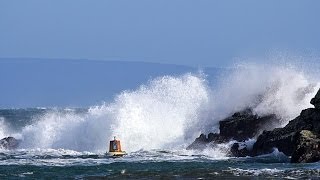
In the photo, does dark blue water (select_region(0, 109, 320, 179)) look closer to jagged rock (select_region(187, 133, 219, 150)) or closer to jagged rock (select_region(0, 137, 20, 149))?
jagged rock (select_region(187, 133, 219, 150))

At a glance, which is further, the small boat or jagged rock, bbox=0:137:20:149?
jagged rock, bbox=0:137:20:149

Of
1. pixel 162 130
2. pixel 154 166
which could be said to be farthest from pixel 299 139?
pixel 162 130

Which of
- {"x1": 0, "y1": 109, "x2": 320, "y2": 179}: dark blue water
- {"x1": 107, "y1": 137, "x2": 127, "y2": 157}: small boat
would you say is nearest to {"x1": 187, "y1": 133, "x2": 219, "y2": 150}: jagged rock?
{"x1": 0, "y1": 109, "x2": 320, "y2": 179}: dark blue water

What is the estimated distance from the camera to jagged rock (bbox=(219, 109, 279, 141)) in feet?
198

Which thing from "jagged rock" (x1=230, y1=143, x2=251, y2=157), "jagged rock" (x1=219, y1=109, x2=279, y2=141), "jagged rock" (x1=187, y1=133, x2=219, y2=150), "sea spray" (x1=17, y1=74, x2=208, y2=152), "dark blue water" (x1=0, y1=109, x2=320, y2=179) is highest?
"sea spray" (x1=17, y1=74, x2=208, y2=152)

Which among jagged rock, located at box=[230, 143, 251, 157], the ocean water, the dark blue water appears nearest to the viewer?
the dark blue water

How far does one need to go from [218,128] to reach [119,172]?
71.3 feet

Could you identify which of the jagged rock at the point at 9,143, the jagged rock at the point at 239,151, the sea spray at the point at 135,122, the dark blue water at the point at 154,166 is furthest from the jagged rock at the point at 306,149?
the jagged rock at the point at 9,143

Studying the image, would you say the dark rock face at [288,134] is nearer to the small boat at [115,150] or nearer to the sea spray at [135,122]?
the small boat at [115,150]

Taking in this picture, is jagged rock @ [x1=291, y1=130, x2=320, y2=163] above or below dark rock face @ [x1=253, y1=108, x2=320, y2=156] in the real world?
below

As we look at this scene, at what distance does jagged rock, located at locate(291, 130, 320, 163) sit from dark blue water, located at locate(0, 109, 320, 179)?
901mm

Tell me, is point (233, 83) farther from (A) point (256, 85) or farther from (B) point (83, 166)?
(B) point (83, 166)

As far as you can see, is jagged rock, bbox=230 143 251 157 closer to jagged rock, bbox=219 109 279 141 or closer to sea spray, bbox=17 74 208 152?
jagged rock, bbox=219 109 279 141

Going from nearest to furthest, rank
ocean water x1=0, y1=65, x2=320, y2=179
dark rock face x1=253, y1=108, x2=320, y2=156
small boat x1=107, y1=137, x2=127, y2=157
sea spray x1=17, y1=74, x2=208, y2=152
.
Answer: ocean water x1=0, y1=65, x2=320, y2=179
dark rock face x1=253, y1=108, x2=320, y2=156
small boat x1=107, y1=137, x2=127, y2=157
sea spray x1=17, y1=74, x2=208, y2=152
